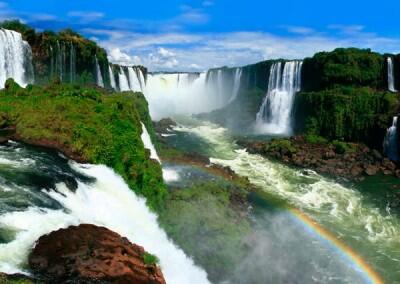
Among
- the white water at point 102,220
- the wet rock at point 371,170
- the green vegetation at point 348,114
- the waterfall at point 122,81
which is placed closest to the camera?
the white water at point 102,220

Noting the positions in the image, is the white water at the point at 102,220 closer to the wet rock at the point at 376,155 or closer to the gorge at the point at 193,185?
the gorge at the point at 193,185

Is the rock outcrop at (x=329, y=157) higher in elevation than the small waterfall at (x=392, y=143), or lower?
lower

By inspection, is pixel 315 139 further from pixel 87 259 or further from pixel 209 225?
pixel 87 259

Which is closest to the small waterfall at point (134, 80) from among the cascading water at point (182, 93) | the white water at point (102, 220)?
the cascading water at point (182, 93)

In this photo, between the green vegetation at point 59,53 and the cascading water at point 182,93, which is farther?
the cascading water at point 182,93

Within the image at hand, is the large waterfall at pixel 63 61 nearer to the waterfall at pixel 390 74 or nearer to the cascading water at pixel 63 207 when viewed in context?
the cascading water at pixel 63 207

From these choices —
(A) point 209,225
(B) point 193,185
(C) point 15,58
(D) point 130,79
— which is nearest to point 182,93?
(D) point 130,79

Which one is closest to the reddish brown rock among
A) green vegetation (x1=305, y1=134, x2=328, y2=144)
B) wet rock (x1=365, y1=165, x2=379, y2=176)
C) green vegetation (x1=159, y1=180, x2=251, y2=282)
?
green vegetation (x1=159, y1=180, x2=251, y2=282)

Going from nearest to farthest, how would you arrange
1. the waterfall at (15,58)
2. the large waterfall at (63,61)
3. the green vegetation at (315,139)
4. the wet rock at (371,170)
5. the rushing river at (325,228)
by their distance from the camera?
1. the rushing river at (325,228)
2. the wet rock at (371,170)
3. the waterfall at (15,58)
4. the green vegetation at (315,139)
5. the large waterfall at (63,61)

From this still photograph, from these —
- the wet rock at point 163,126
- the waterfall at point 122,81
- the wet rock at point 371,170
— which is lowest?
the wet rock at point 371,170
